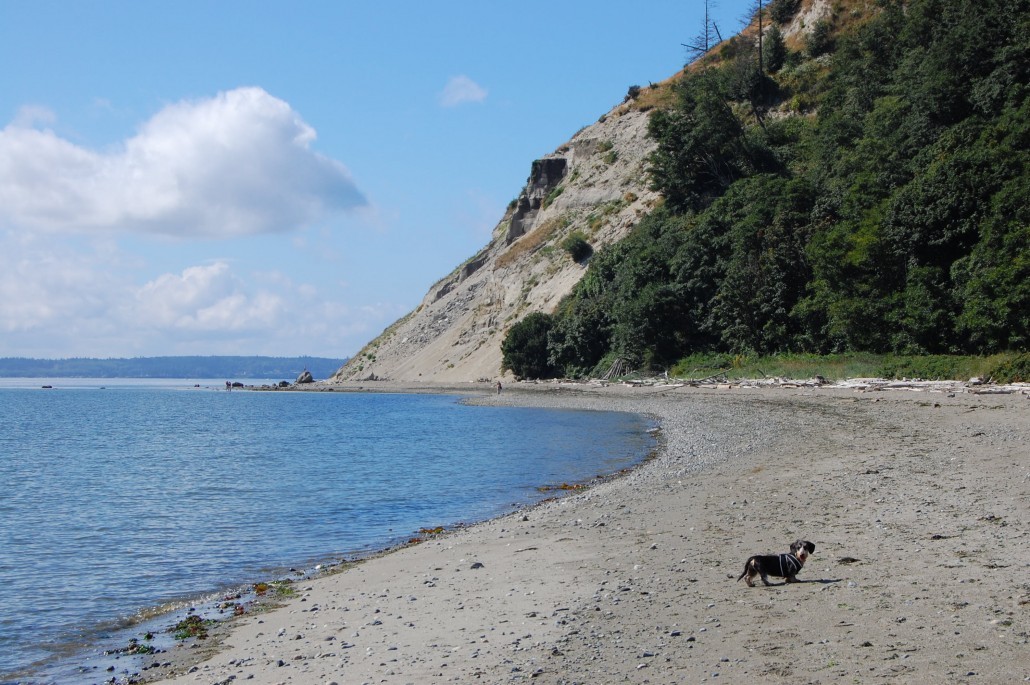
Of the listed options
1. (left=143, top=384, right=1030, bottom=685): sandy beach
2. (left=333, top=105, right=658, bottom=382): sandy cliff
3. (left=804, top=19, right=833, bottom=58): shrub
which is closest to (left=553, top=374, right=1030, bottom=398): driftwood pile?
(left=143, top=384, right=1030, bottom=685): sandy beach

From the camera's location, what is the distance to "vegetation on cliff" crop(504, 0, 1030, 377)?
42031mm

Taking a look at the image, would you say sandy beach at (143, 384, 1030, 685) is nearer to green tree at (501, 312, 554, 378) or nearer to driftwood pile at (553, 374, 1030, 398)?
driftwood pile at (553, 374, 1030, 398)

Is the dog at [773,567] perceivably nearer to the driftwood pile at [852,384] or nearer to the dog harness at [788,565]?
the dog harness at [788,565]

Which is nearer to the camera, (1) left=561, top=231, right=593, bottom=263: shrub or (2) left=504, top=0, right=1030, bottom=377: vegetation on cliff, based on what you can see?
(2) left=504, top=0, right=1030, bottom=377: vegetation on cliff

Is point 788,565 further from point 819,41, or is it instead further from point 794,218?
point 819,41

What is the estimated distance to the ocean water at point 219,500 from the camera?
12.5m

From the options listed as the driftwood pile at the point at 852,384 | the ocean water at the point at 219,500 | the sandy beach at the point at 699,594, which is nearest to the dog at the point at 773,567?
the sandy beach at the point at 699,594

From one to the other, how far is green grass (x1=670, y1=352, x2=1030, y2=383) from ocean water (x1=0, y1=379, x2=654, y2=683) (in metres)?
11.7

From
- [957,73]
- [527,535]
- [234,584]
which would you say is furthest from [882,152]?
[234,584]

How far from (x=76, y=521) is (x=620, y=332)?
47.7 m

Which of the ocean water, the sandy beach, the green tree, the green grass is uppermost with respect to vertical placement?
the green tree

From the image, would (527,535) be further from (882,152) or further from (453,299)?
(453,299)

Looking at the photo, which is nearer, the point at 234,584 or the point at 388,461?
the point at 234,584

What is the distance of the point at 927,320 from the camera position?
41.7 meters
